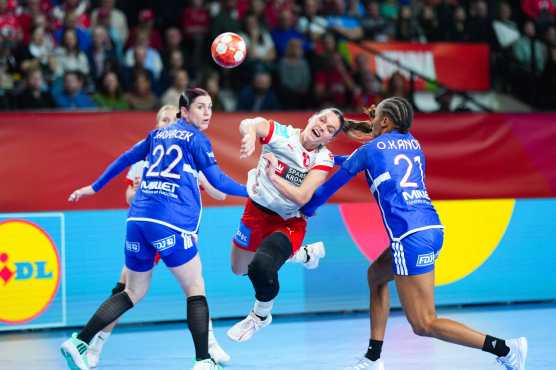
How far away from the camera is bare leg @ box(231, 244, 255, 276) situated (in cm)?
727

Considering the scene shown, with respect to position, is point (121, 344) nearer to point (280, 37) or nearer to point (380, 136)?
point (380, 136)

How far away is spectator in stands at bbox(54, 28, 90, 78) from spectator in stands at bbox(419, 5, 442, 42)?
5.79m

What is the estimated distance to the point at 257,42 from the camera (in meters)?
12.9

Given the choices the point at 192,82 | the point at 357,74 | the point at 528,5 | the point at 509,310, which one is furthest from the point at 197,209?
the point at 528,5

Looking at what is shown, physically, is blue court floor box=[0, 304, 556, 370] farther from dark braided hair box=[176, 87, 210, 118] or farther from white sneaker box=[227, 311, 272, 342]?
dark braided hair box=[176, 87, 210, 118]

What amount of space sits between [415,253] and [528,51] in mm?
9281

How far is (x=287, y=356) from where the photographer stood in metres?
7.64

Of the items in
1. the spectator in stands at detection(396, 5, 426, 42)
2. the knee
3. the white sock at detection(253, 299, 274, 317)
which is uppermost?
the spectator in stands at detection(396, 5, 426, 42)

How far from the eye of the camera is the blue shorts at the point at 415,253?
19.8 feet

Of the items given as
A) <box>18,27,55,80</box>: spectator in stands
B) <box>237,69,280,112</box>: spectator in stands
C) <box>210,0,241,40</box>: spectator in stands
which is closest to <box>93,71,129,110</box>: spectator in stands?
<box>18,27,55,80</box>: spectator in stands

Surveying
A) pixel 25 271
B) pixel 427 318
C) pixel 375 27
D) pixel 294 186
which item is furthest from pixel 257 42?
pixel 427 318

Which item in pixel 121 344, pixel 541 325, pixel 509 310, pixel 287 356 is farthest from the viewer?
pixel 509 310

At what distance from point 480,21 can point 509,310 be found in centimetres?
624

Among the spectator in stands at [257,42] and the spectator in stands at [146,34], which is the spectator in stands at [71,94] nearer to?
the spectator in stands at [146,34]
